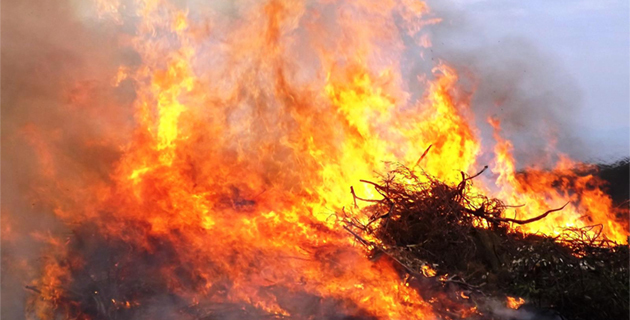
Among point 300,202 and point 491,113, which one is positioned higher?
point 491,113

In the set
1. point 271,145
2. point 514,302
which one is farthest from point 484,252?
point 271,145

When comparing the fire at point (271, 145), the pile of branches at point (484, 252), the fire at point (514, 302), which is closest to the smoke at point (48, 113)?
the fire at point (271, 145)

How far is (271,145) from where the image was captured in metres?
10.3

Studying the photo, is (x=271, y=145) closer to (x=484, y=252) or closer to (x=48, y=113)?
(x=48, y=113)

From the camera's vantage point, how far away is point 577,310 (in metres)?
5.87

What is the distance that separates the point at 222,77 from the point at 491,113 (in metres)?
6.24

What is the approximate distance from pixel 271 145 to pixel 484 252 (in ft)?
17.4

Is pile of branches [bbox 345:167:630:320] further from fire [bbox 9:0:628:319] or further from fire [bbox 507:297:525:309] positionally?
fire [bbox 9:0:628:319]

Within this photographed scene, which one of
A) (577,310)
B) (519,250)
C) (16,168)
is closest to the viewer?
(577,310)

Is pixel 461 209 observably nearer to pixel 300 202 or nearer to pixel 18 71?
pixel 300 202

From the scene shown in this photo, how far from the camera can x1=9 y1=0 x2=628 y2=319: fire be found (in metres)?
7.66

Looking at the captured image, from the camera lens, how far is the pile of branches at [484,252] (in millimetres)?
5918

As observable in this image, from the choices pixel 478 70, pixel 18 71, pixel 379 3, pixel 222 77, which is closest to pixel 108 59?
pixel 18 71

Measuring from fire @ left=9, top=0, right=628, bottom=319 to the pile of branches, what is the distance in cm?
59
